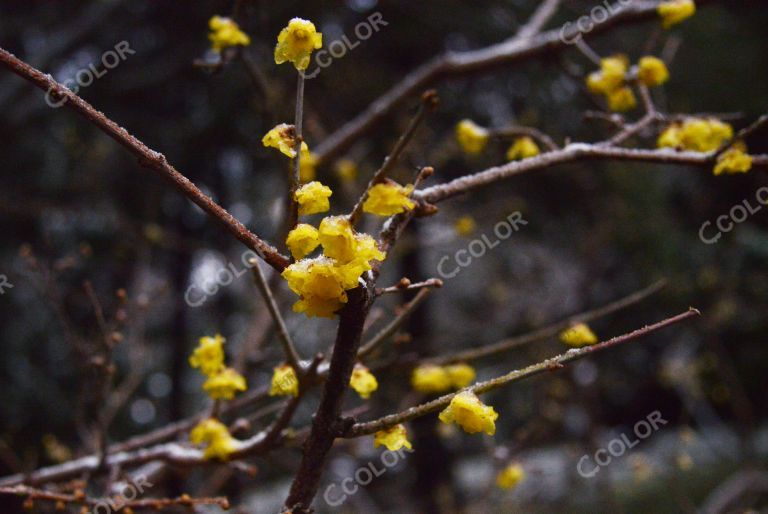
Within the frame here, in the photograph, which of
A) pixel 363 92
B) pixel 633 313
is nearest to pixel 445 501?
pixel 633 313

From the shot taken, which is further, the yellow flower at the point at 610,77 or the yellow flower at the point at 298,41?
the yellow flower at the point at 610,77

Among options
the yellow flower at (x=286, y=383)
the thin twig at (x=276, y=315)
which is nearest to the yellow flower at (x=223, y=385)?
the yellow flower at (x=286, y=383)

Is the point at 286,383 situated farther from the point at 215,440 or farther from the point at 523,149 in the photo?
the point at 523,149

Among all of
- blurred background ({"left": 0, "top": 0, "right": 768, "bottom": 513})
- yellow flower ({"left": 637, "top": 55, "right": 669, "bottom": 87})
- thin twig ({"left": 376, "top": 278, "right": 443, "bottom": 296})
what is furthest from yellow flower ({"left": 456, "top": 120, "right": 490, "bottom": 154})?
blurred background ({"left": 0, "top": 0, "right": 768, "bottom": 513})

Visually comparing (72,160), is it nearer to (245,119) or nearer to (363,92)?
(245,119)

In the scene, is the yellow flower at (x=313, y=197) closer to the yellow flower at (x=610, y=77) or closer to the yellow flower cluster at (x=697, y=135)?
the yellow flower cluster at (x=697, y=135)

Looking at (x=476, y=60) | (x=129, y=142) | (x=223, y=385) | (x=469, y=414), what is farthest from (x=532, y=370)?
(x=476, y=60)
